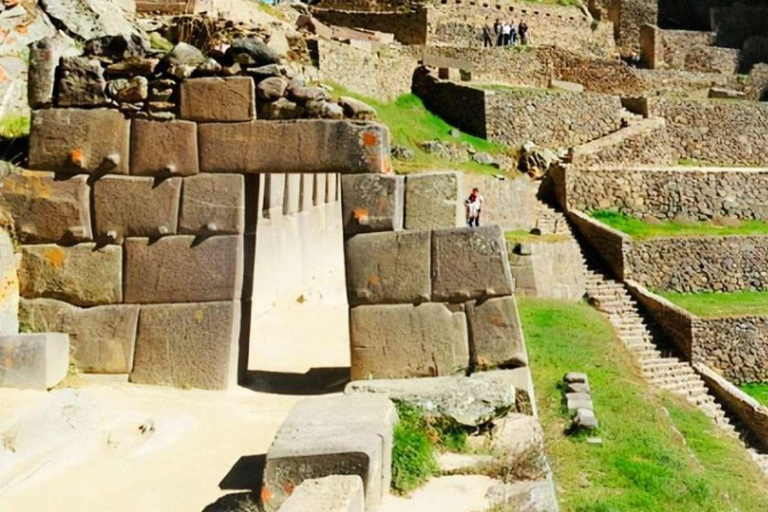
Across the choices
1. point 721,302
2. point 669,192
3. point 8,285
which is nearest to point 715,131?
point 669,192

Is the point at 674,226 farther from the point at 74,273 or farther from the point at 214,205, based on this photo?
the point at 74,273

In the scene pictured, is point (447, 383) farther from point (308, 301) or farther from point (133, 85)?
point (308, 301)

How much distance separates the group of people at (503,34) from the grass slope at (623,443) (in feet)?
64.7

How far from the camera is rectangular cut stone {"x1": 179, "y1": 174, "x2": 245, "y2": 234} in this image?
7930 mm

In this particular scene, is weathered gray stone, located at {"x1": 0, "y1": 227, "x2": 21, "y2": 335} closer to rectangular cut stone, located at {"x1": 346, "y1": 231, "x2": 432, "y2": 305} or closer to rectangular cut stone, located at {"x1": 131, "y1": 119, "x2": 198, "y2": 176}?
rectangular cut stone, located at {"x1": 131, "y1": 119, "x2": 198, "y2": 176}

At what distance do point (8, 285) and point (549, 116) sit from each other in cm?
2075

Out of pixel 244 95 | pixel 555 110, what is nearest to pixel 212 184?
pixel 244 95

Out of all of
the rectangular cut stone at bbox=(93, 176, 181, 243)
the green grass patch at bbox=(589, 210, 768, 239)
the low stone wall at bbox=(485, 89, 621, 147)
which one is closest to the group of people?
the low stone wall at bbox=(485, 89, 621, 147)

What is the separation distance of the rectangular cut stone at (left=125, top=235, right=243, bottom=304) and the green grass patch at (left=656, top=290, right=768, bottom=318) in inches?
479

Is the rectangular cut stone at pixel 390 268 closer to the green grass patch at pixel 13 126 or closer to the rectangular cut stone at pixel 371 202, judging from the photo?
the rectangular cut stone at pixel 371 202

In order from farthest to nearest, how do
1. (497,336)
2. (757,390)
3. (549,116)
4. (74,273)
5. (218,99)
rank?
(549,116) < (757,390) < (74,273) < (218,99) < (497,336)

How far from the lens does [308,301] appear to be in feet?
48.5

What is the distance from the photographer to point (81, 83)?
26.8ft

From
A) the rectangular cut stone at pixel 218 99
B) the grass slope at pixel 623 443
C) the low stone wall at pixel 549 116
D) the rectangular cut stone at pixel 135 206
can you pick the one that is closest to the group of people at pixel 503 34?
the low stone wall at pixel 549 116
